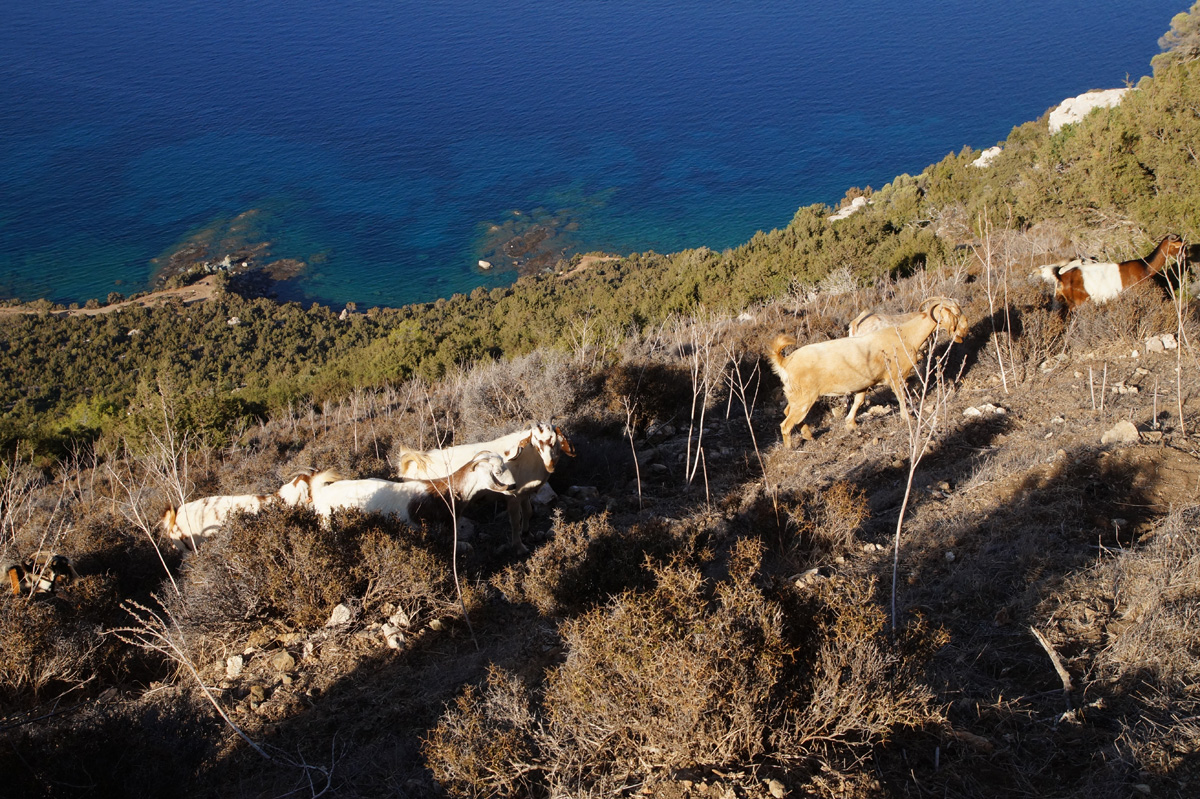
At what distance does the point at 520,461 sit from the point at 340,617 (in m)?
2.14

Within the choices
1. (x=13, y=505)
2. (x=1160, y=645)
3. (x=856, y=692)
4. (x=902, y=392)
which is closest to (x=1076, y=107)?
(x=902, y=392)

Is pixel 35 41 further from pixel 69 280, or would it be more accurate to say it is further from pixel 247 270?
pixel 247 270

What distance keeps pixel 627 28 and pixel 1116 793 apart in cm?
13036

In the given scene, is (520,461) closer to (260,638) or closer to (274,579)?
(274,579)

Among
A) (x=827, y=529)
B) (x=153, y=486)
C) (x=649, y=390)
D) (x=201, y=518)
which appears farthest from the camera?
(x=649, y=390)

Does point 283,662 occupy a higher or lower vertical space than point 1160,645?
lower

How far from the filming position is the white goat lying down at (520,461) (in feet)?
21.4

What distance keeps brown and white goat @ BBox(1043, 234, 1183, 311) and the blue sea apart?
40.3 meters

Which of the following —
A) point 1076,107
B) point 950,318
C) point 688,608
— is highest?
point 1076,107

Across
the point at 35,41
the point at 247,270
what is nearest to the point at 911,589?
the point at 247,270

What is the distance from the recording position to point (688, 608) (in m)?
3.39

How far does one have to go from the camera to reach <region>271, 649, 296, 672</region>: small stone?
491cm

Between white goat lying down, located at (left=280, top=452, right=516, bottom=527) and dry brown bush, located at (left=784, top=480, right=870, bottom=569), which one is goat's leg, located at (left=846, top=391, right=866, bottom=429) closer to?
dry brown bush, located at (left=784, top=480, right=870, bottom=569)

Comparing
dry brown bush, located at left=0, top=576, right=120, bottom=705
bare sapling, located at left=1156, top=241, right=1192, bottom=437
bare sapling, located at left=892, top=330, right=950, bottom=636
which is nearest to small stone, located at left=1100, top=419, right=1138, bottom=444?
bare sapling, located at left=1156, top=241, right=1192, bottom=437
